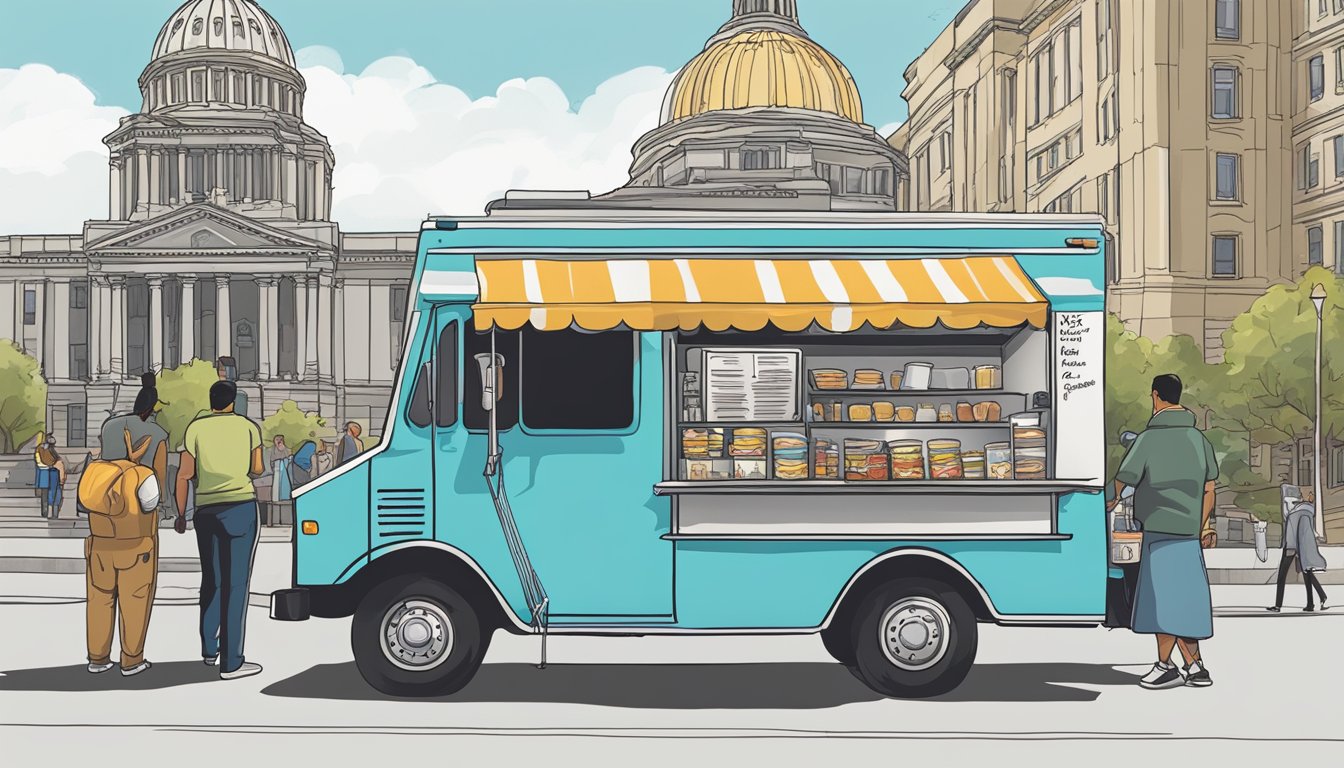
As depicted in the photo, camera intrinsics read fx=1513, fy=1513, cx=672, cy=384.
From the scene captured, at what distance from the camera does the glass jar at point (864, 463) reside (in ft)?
32.2

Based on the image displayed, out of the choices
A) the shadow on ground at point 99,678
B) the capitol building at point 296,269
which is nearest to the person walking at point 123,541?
the shadow on ground at point 99,678

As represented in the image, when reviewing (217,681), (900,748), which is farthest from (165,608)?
(900,748)

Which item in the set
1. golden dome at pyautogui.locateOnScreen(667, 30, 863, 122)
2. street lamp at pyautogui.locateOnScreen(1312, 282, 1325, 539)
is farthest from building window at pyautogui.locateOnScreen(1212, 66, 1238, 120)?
golden dome at pyautogui.locateOnScreen(667, 30, 863, 122)

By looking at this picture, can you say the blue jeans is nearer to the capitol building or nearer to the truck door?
the truck door

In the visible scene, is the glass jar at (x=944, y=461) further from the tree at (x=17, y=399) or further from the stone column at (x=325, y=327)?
the stone column at (x=325, y=327)

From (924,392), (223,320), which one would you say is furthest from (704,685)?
(223,320)

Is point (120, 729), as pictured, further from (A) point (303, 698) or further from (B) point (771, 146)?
(B) point (771, 146)

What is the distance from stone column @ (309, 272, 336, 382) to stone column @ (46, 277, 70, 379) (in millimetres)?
15029

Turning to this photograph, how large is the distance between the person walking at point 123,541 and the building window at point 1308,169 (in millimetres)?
48107

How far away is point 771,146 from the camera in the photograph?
8769 centimetres

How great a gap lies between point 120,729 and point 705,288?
435cm

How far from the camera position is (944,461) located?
9852mm

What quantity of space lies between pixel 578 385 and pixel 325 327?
80.8 meters

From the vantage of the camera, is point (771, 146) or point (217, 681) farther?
point (771, 146)
